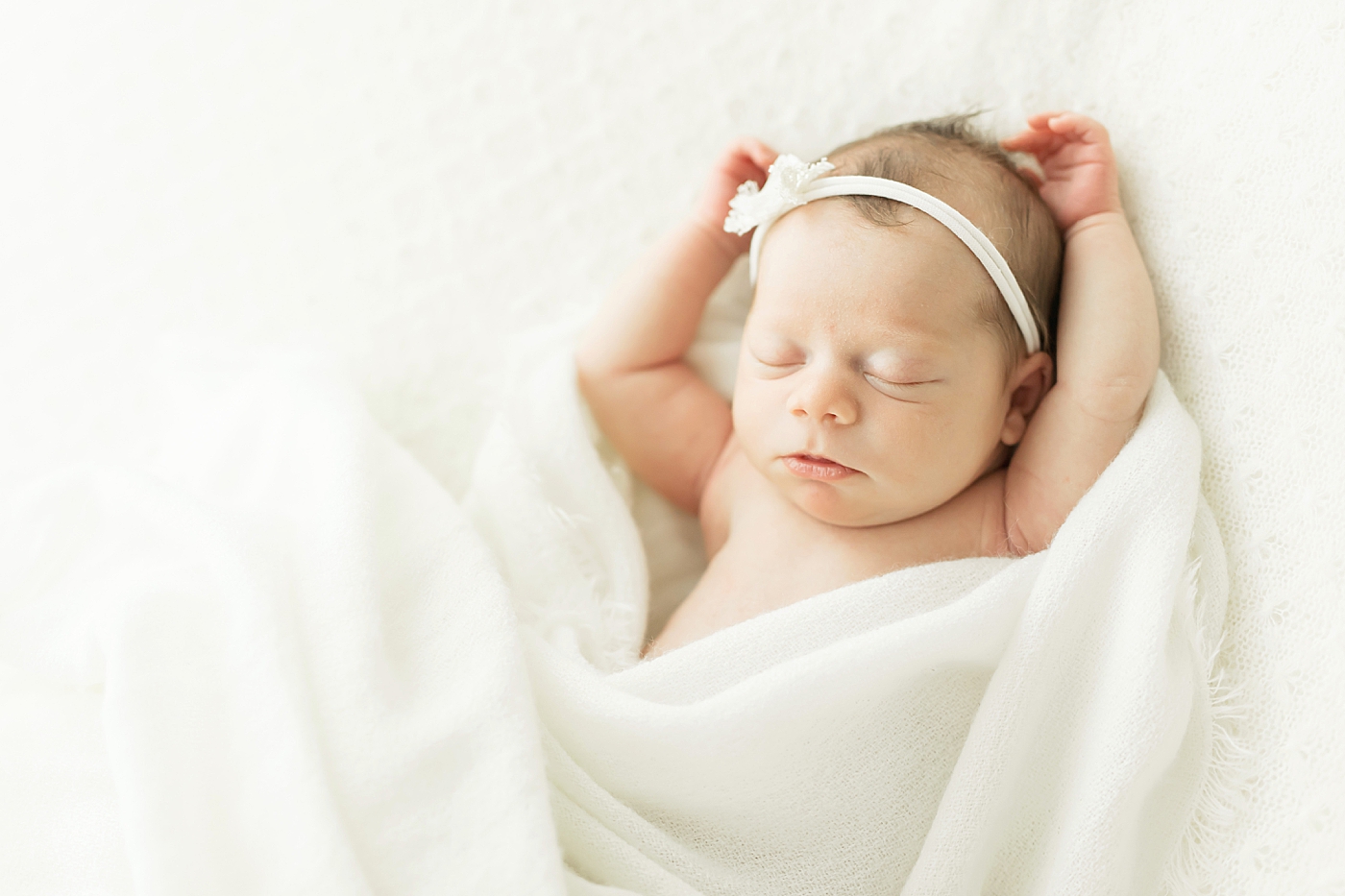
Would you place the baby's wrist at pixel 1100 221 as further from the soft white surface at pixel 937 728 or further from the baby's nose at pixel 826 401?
the baby's nose at pixel 826 401

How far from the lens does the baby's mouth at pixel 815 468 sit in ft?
3.96

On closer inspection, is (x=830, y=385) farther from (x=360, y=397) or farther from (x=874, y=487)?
(x=360, y=397)

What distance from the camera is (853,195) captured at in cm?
123

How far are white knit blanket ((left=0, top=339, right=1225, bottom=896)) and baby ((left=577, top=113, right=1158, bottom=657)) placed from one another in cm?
9

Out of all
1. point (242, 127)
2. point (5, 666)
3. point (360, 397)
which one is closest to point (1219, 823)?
point (360, 397)

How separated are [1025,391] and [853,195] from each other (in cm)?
33

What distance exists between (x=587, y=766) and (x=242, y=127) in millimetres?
1092

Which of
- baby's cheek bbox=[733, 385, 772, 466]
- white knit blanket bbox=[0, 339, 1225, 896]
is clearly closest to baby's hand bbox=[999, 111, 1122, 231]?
white knit blanket bbox=[0, 339, 1225, 896]

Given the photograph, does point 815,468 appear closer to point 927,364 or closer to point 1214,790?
point 927,364

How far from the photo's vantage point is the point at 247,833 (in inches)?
38.7

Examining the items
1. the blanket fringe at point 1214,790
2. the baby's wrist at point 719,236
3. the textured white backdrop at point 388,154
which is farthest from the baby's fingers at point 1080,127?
the blanket fringe at point 1214,790

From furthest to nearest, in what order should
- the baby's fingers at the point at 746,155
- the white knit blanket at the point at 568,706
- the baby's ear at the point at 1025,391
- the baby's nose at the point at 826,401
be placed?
1. the baby's fingers at the point at 746,155
2. the baby's ear at the point at 1025,391
3. the baby's nose at the point at 826,401
4. the white knit blanket at the point at 568,706

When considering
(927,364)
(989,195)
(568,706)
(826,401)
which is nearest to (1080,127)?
(989,195)

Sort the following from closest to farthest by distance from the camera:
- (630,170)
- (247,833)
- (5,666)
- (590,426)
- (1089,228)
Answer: (247,833), (5,666), (1089,228), (590,426), (630,170)
